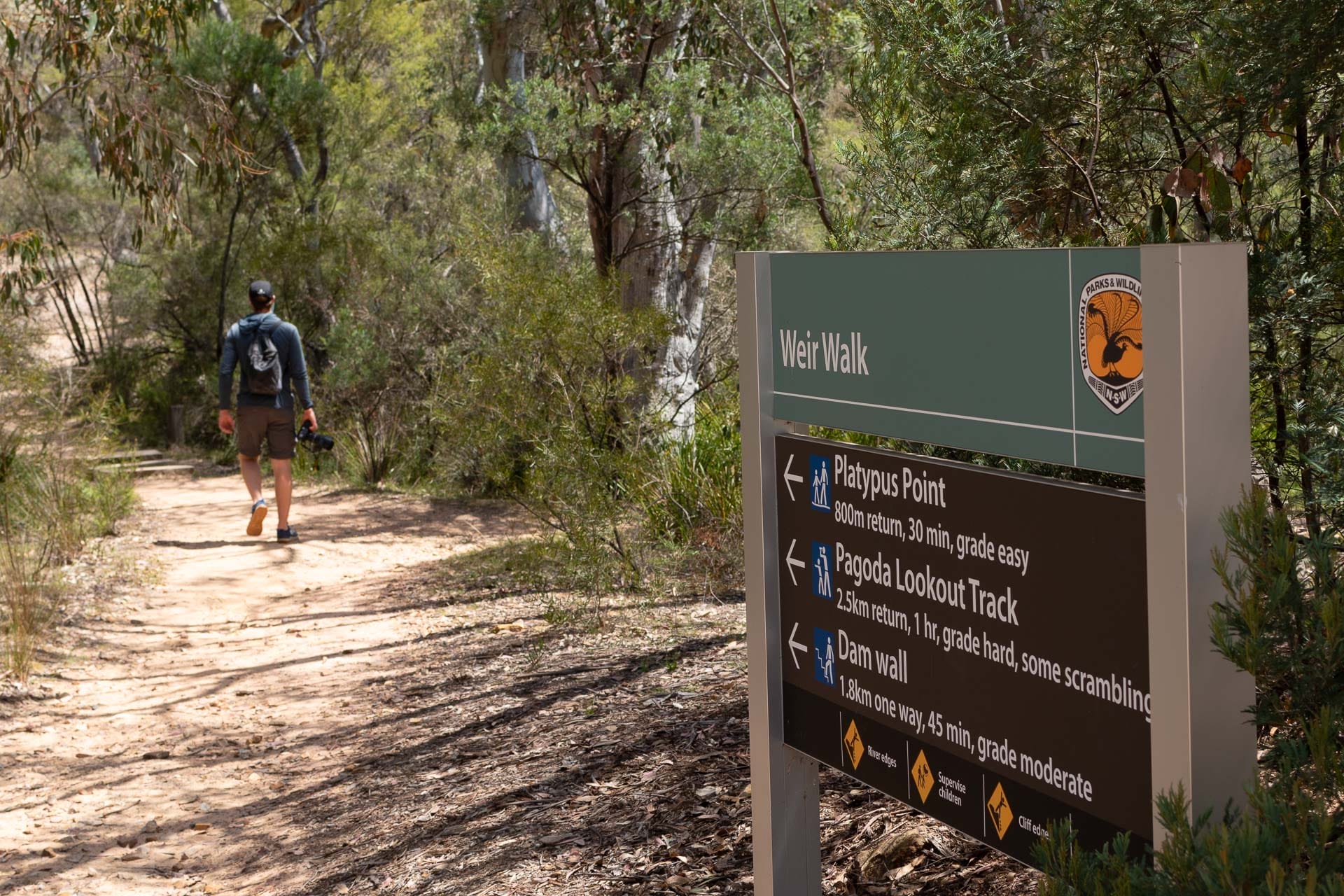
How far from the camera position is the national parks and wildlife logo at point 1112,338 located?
1.94m

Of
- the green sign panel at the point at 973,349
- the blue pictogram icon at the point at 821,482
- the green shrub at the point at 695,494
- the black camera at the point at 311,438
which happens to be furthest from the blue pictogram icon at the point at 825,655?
the black camera at the point at 311,438

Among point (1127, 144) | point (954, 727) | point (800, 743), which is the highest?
point (1127, 144)

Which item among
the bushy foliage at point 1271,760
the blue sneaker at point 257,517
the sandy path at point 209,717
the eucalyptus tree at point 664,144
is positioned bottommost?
the sandy path at point 209,717

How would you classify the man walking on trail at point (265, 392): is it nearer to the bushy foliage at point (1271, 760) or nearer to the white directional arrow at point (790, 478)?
the white directional arrow at point (790, 478)

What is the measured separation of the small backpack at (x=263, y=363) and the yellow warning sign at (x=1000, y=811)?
8345mm

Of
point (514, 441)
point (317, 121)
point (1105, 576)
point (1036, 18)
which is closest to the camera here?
point (1105, 576)

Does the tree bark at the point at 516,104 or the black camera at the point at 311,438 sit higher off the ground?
the tree bark at the point at 516,104

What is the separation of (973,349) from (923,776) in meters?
0.83

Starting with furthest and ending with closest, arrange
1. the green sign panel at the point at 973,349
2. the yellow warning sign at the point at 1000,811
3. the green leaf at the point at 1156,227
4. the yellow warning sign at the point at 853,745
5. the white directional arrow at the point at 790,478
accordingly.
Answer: the green leaf at the point at 1156,227, the white directional arrow at the point at 790,478, the yellow warning sign at the point at 853,745, the yellow warning sign at the point at 1000,811, the green sign panel at the point at 973,349

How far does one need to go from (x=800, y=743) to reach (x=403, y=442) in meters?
11.1

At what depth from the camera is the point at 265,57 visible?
52.9 feet

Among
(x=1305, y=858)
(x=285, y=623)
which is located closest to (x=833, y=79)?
(x=285, y=623)

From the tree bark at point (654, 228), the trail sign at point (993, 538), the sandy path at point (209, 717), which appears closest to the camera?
the trail sign at point (993, 538)

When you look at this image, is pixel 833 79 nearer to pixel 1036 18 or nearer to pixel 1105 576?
pixel 1036 18
